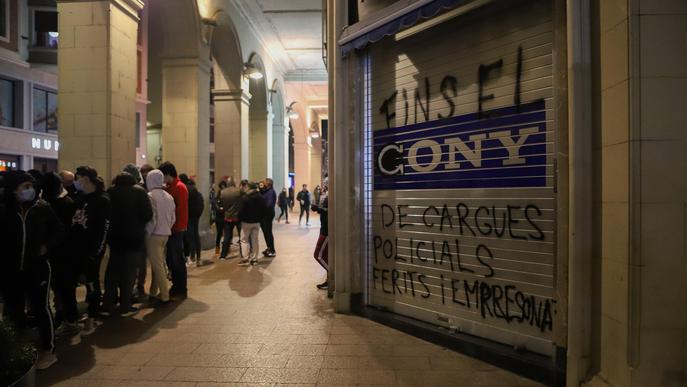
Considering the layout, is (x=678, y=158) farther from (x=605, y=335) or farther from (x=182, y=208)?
(x=182, y=208)

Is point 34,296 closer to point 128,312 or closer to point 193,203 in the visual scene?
point 128,312

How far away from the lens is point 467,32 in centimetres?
493

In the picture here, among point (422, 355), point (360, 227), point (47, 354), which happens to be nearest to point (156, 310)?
point (47, 354)

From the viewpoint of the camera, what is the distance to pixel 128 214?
6008 millimetres

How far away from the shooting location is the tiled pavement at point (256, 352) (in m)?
4.14

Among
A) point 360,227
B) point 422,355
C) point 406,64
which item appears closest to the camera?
point 422,355

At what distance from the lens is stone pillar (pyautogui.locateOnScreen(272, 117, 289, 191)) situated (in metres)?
23.1

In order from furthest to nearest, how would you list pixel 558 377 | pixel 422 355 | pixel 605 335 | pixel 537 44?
1. pixel 422 355
2. pixel 537 44
3. pixel 558 377
4. pixel 605 335

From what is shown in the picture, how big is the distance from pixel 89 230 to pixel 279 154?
18.2 meters

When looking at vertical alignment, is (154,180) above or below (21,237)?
above

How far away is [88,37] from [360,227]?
5640mm

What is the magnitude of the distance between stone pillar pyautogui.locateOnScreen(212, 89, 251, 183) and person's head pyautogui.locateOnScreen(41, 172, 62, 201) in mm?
10033

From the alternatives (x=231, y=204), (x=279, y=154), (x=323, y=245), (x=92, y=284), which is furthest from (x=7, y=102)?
(x=323, y=245)

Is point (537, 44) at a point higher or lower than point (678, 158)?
higher
